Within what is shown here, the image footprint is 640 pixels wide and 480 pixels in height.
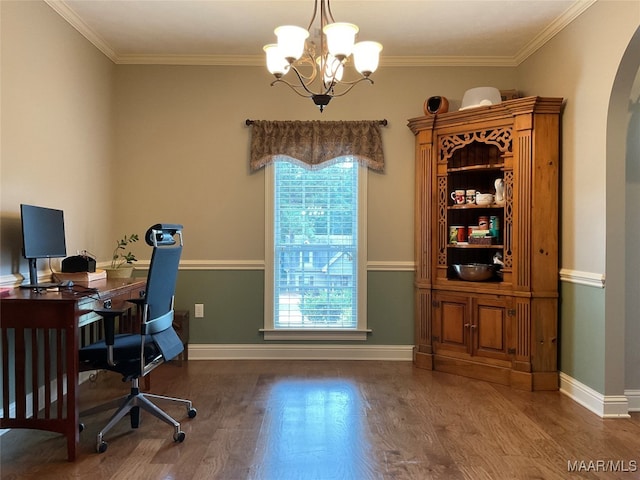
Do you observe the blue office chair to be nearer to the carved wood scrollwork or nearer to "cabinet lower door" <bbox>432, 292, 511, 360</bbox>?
"cabinet lower door" <bbox>432, 292, 511, 360</bbox>

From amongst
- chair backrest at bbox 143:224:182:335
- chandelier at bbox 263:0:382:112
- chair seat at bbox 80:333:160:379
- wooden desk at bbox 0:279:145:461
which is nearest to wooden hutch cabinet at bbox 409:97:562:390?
chandelier at bbox 263:0:382:112

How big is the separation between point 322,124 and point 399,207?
1033mm

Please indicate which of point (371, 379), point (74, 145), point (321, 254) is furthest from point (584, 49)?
point (74, 145)

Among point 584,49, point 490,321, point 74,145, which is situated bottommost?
point 490,321

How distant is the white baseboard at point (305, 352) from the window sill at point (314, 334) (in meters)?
0.08

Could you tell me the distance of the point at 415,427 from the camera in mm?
2688

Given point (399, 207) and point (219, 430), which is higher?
point (399, 207)

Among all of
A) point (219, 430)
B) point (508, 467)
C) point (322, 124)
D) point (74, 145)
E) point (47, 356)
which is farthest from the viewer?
point (322, 124)

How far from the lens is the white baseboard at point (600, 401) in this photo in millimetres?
2877

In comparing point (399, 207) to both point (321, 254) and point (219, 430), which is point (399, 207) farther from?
point (219, 430)

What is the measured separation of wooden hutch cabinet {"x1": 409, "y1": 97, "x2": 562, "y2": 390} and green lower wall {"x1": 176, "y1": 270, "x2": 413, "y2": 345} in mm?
221

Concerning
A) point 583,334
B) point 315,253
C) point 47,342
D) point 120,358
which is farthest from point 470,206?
point 47,342

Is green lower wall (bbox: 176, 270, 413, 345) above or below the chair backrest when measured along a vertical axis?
below

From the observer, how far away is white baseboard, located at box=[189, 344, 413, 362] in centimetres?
414
